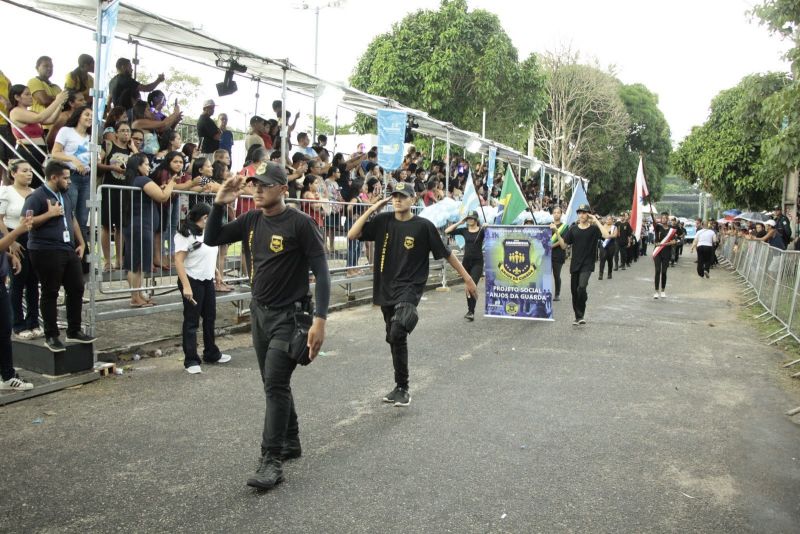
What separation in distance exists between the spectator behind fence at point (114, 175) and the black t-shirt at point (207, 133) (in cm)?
199

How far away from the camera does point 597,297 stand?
15.1m

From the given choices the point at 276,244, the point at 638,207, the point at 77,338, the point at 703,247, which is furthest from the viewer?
the point at 703,247

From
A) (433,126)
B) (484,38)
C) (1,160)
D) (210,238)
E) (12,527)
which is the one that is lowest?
(12,527)

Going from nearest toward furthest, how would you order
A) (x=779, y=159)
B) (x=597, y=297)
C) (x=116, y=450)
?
(x=116, y=450)
(x=779, y=159)
(x=597, y=297)

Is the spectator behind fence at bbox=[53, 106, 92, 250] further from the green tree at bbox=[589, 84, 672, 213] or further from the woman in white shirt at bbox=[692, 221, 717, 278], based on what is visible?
the green tree at bbox=[589, 84, 672, 213]

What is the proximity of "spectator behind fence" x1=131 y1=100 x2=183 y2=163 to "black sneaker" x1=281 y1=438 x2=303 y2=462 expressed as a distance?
19.3 feet

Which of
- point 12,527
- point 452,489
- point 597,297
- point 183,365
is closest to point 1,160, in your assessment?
point 183,365

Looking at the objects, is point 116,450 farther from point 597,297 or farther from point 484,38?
point 484,38

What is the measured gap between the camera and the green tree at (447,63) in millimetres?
24578

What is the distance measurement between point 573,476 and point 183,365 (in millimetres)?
4766

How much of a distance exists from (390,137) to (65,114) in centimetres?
602

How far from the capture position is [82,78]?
8.45 metres

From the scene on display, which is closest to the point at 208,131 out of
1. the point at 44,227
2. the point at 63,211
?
the point at 63,211

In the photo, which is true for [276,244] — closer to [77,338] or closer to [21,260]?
[77,338]
